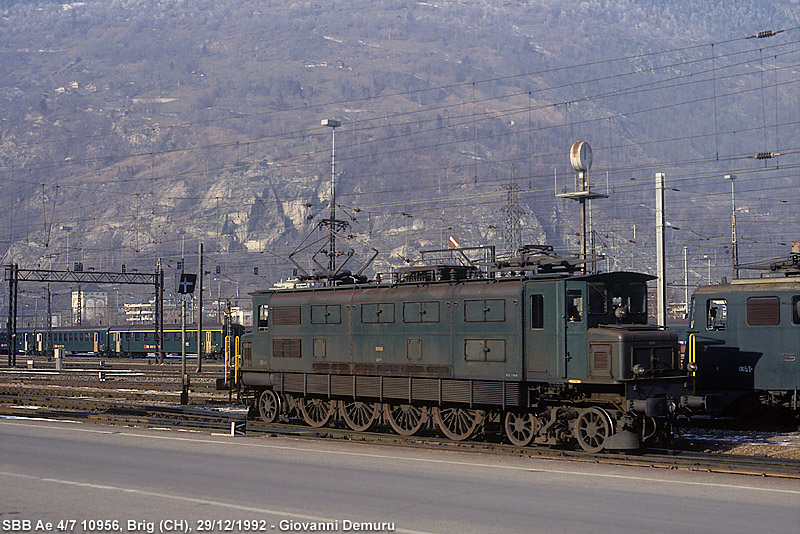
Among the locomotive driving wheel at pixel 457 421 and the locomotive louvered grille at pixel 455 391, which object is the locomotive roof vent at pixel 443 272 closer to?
the locomotive louvered grille at pixel 455 391

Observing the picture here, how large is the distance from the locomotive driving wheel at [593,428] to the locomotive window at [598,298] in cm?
224

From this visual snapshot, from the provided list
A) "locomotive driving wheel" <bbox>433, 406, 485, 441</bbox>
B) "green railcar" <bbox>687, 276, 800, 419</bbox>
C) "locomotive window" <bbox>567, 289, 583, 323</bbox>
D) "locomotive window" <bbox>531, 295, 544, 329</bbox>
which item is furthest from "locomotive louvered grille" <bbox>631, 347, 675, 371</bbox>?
"green railcar" <bbox>687, 276, 800, 419</bbox>

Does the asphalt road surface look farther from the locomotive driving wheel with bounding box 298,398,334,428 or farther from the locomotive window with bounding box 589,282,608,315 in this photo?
the locomotive driving wheel with bounding box 298,398,334,428

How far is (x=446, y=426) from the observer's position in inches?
962

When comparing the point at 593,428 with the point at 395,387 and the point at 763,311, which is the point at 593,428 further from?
the point at 763,311

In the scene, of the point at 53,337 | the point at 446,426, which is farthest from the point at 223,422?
the point at 53,337

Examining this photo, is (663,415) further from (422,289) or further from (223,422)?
(223,422)

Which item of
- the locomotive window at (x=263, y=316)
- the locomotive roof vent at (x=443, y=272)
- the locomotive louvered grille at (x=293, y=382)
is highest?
the locomotive roof vent at (x=443, y=272)

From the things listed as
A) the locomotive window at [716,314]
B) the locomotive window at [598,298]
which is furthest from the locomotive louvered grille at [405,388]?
the locomotive window at [716,314]

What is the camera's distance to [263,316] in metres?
30.0

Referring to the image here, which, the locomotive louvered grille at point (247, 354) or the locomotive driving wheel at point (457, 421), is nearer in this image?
the locomotive driving wheel at point (457, 421)

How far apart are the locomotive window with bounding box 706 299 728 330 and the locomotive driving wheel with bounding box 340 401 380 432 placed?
1007 cm

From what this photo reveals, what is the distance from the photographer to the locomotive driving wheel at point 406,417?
25016mm

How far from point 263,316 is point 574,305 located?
38.2ft
